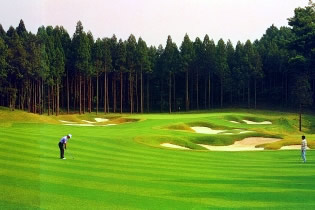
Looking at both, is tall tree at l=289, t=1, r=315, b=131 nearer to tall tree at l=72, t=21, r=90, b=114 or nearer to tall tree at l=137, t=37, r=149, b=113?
tall tree at l=137, t=37, r=149, b=113

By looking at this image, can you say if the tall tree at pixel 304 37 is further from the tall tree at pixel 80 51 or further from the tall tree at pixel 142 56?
the tall tree at pixel 80 51

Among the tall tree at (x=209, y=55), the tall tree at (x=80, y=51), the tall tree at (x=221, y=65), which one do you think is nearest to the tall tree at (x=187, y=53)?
the tall tree at (x=209, y=55)

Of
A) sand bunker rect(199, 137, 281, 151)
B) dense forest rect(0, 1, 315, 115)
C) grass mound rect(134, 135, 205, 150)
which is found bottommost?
sand bunker rect(199, 137, 281, 151)

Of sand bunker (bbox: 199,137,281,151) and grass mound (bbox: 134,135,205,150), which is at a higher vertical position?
grass mound (bbox: 134,135,205,150)

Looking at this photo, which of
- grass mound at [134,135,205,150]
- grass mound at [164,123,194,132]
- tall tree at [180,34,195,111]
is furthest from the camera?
tall tree at [180,34,195,111]

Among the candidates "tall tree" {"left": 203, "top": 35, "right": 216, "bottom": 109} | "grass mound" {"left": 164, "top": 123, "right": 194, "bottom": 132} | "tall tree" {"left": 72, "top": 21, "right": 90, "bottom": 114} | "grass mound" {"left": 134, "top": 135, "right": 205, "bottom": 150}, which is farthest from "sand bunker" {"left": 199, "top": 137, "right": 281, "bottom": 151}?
"tall tree" {"left": 203, "top": 35, "right": 216, "bottom": 109}

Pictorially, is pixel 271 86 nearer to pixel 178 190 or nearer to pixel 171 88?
pixel 171 88

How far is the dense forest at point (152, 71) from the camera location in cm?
8850

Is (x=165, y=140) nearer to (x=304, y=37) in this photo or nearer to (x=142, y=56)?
(x=304, y=37)

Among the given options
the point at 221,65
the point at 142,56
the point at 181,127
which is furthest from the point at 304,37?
the point at 142,56

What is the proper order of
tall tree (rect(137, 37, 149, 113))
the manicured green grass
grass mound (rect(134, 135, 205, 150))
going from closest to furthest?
the manicured green grass → grass mound (rect(134, 135, 205, 150)) → tall tree (rect(137, 37, 149, 113))

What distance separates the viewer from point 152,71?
363ft

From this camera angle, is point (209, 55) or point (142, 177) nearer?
point (142, 177)

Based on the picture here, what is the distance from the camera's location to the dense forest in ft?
290
